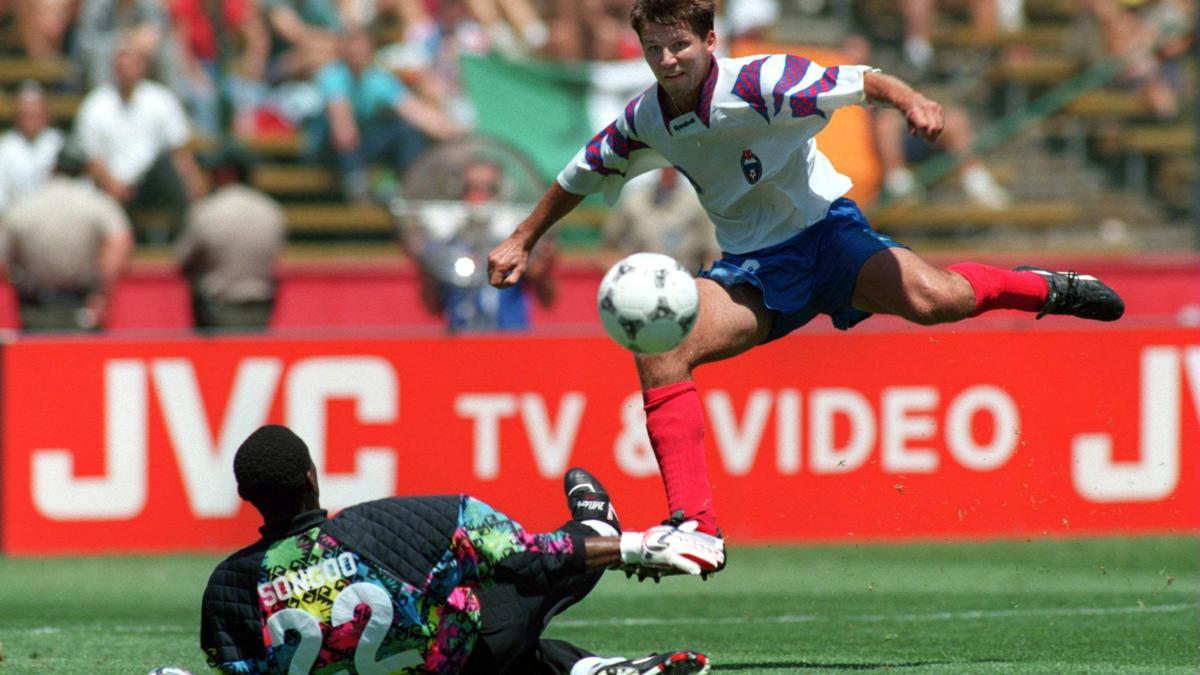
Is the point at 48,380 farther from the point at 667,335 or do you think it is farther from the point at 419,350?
the point at 667,335

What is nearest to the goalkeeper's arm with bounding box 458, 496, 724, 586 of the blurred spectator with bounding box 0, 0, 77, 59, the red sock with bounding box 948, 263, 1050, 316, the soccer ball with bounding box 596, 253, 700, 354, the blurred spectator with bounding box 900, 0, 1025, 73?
the soccer ball with bounding box 596, 253, 700, 354

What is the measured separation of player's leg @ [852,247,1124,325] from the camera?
7297mm

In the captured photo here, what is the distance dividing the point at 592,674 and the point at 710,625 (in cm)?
262

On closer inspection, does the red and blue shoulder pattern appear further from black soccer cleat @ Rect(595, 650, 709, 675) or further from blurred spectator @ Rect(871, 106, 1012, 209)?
blurred spectator @ Rect(871, 106, 1012, 209)

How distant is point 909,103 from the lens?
6.73 meters

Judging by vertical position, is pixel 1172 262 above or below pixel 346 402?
above

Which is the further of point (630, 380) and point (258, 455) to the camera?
point (630, 380)

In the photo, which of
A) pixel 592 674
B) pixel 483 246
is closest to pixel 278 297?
pixel 483 246

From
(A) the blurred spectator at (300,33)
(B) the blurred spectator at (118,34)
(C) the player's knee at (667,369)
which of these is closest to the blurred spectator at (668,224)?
(A) the blurred spectator at (300,33)

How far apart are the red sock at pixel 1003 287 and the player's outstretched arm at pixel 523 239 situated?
157cm

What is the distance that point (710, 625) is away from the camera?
855 centimetres

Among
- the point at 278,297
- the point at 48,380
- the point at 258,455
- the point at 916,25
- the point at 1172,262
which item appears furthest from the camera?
the point at 916,25

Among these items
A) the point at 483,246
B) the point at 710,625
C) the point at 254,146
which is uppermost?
the point at 254,146

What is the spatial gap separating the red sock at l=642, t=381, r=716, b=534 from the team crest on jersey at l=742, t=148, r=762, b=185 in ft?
2.74
